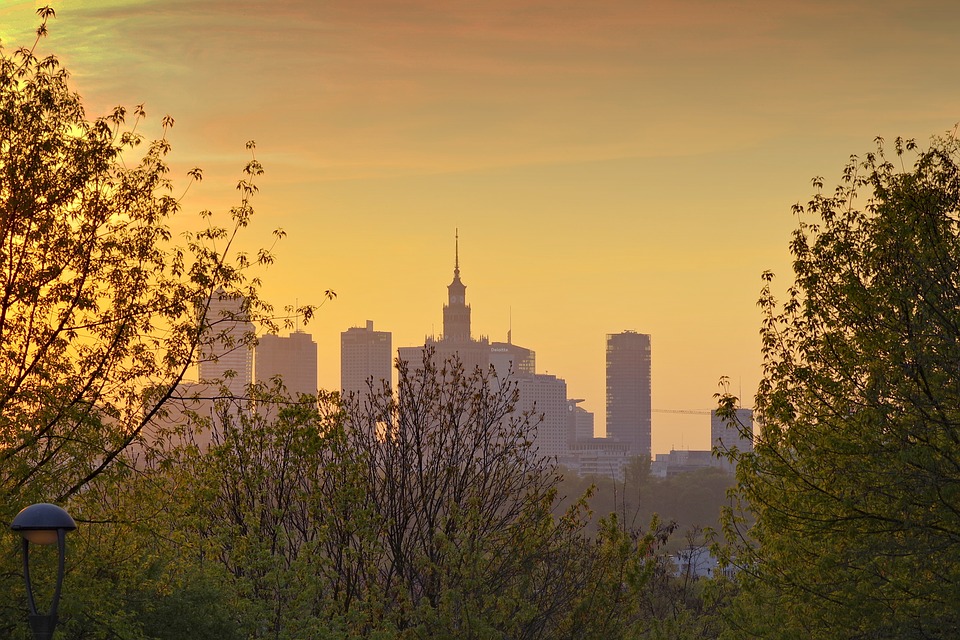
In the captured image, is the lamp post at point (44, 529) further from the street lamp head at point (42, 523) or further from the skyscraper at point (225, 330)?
the skyscraper at point (225, 330)

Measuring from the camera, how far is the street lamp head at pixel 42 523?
11.7 metres

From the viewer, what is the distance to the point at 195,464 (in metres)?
19.2

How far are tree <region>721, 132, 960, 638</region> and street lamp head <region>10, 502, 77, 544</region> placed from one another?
11.1 m

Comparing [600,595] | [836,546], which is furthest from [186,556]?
[836,546]

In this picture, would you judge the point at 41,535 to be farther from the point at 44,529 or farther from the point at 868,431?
the point at 868,431

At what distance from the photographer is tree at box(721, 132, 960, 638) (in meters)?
17.9

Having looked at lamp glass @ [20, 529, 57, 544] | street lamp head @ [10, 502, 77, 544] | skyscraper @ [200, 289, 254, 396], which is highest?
skyscraper @ [200, 289, 254, 396]

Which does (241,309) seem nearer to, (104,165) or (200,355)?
(200,355)

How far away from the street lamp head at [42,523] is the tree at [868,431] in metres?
11.1

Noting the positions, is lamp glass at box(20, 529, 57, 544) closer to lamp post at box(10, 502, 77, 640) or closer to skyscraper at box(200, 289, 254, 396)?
Result: lamp post at box(10, 502, 77, 640)

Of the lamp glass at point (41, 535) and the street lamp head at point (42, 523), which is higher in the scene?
the street lamp head at point (42, 523)

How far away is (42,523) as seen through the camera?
38.4ft

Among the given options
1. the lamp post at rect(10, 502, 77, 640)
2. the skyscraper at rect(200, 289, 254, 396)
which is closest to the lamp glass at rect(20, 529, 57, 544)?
the lamp post at rect(10, 502, 77, 640)

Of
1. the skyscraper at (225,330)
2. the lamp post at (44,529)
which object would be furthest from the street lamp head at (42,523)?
the skyscraper at (225,330)
